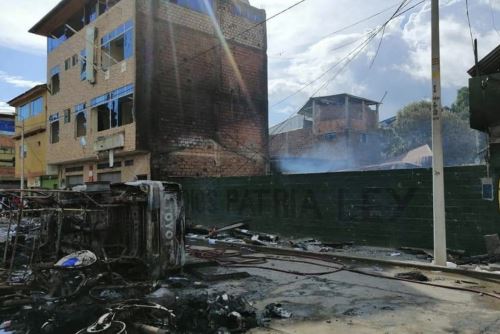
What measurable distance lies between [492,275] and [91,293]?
7.02 m

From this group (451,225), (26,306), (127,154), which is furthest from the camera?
(127,154)

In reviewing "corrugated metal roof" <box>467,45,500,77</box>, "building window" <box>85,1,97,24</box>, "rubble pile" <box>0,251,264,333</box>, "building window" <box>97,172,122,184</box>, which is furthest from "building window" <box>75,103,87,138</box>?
"corrugated metal roof" <box>467,45,500,77</box>

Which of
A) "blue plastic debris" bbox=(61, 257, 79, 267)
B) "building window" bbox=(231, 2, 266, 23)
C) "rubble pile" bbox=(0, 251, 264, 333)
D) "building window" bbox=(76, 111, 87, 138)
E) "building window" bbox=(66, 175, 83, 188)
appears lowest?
"rubble pile" bbox=(0, 251, 264, 333)

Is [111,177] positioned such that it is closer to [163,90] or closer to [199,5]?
[163,90]

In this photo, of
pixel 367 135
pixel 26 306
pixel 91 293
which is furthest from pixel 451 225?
pixel 367 135

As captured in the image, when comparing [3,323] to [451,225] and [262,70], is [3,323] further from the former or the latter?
[262,70]

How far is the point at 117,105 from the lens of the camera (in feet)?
76.8

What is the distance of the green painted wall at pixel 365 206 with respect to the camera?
33.7 feet

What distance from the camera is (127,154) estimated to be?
23328 mm

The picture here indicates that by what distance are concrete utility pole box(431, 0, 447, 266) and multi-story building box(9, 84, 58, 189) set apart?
28.9 meters

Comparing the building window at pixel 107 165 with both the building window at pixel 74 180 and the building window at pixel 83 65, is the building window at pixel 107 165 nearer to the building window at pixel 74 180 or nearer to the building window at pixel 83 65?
the building window at pixel 74 180

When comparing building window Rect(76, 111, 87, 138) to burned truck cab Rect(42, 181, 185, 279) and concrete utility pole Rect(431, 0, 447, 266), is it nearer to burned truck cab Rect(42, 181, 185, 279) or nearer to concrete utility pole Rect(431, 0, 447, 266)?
burned truck cab Rect(42, 181, 185, 279)

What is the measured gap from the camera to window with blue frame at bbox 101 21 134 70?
22.3 m

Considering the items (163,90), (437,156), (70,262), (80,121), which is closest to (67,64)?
(80,121)
